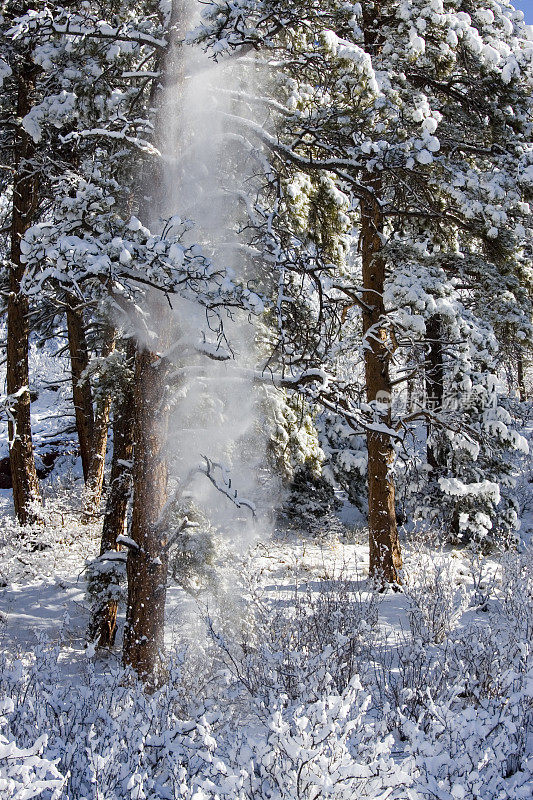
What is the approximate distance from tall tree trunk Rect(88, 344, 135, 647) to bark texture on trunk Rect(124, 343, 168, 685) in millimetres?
1371

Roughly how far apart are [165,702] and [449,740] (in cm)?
168

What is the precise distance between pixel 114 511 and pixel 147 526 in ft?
7.43

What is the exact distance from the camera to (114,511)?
25.6 ft

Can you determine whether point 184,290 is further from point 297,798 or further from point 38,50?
point 297,798

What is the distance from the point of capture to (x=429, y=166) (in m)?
8.27

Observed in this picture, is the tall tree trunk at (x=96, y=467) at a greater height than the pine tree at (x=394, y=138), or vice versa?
the pine tree at (x=394, y=138)

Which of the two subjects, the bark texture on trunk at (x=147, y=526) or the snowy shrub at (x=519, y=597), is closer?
the snowy shrub at (x=519, y=597)

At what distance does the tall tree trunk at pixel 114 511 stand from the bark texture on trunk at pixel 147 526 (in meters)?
1.37

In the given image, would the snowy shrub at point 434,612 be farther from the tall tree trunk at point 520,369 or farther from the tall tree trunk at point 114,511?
the tall tree trunk at point 520,369

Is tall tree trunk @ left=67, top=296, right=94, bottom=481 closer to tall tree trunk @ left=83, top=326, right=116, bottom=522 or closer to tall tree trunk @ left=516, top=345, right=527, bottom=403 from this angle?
tall tree trunk @ left=83, top=326, right=116, bottom=522

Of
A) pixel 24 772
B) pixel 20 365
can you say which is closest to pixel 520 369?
pixel 20 365

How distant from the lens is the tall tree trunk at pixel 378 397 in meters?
8.69

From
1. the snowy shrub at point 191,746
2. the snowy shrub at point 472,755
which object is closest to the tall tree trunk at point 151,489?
the snowy shrub at point 191,746

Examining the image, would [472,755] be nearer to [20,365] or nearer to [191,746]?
[191,746]
